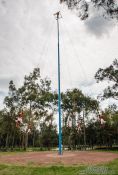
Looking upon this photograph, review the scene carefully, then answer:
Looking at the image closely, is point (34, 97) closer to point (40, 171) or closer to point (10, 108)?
point (10, 108)

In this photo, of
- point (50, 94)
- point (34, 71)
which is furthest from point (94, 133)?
point (34, 71)

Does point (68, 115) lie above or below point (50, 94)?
below

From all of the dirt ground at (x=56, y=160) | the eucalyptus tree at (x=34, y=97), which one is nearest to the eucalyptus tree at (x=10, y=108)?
the eucalyptus tree at (x=34, y=97)

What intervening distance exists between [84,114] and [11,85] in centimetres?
2016

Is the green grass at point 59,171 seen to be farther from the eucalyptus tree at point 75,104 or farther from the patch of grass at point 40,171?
the eucalyptus tree at point 75,104

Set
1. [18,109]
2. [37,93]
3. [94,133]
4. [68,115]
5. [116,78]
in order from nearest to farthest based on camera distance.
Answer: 1. [116,78]
2. [37,93]
3. [18,109]
4. [68,115]
5. [94,133]

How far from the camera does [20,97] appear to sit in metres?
56.6

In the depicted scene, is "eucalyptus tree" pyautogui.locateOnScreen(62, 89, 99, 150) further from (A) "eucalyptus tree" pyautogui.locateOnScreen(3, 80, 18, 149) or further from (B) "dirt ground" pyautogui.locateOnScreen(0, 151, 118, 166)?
(B) "dirt ground" pyautogui.locateOnScreen(0, 151, 118, 166)

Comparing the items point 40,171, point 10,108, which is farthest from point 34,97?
point 40,171

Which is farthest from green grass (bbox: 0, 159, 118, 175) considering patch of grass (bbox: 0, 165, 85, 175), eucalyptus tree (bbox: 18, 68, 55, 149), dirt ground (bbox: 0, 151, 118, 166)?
eucalyptus tree (bbox: 18, 68, 55, 149)

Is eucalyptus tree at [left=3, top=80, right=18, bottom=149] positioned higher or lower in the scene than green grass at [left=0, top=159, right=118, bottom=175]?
higher

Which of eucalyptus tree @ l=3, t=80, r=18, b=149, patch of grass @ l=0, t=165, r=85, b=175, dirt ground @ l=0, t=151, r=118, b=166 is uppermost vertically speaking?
eucalyptus tree @ l=3, t=80, r=18, b=149

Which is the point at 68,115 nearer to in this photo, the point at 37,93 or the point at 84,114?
the point at 84,114

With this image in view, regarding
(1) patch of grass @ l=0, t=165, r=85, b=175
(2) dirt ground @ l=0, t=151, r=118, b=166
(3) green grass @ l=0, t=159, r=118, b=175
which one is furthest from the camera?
(2) dirt ground @ l=0, t=151, r=118, b=166
